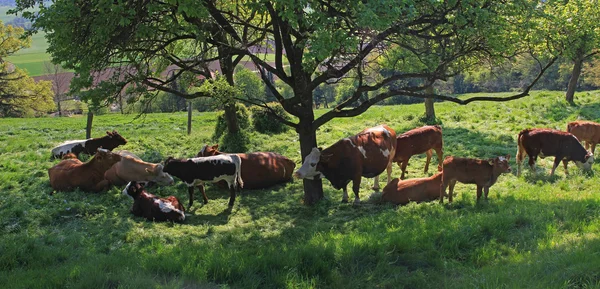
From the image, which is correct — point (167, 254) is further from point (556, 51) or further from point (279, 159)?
point (556, 51)

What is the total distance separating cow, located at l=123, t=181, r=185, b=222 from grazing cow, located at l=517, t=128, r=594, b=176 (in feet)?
29.8

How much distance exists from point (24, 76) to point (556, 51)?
47.0 metres

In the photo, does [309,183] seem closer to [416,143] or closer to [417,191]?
[417,191]

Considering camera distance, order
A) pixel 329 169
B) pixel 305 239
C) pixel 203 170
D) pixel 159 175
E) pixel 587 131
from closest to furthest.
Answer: pixel 305 239
pixel 203 170
pixel 329 169
pixel 159 175
pixel 587 131

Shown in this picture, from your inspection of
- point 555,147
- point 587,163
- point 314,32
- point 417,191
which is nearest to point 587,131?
point 587,163

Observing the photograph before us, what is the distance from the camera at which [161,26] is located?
11078 mm

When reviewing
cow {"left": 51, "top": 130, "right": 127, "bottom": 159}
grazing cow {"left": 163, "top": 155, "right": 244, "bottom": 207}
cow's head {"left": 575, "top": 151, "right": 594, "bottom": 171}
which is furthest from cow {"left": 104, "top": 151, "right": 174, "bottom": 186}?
cow's head {"left": 575, "top": 151, "right": 594, "bottom": 171}

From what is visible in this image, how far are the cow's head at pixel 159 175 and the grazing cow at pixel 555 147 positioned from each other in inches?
370

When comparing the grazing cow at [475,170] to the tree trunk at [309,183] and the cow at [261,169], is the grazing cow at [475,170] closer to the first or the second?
the tree trunk at [309,183]

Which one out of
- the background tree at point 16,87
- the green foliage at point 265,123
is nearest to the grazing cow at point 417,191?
the green foliage at point 265,123

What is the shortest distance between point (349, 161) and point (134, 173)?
5.50 m

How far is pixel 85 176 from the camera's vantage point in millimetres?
11883

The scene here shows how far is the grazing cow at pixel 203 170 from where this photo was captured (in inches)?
436

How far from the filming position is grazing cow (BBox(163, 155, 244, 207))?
11.1 meters
